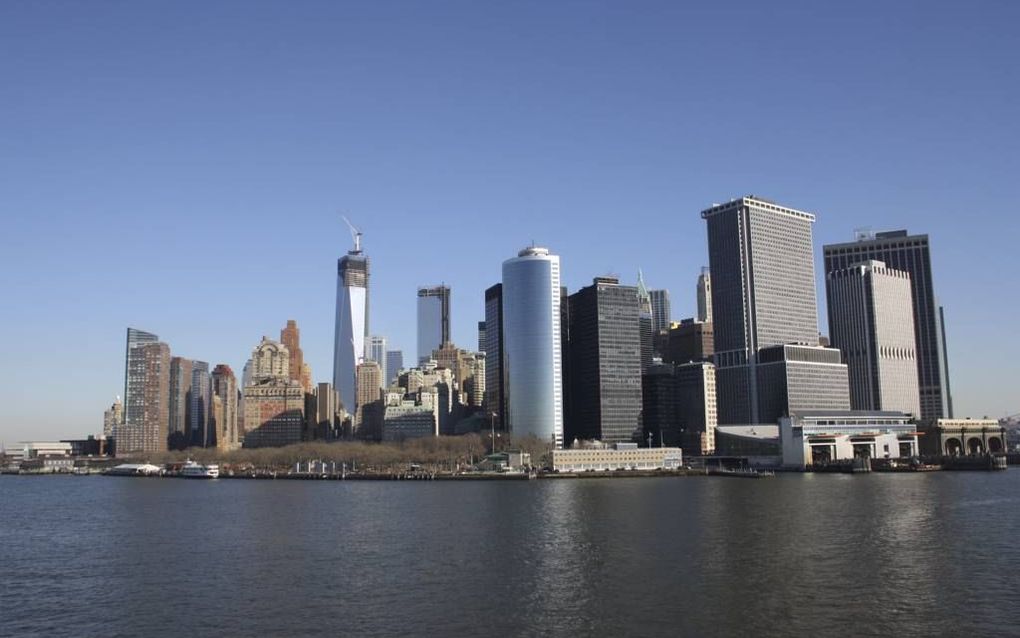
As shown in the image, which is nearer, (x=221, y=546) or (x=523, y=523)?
(x=221, y=546)

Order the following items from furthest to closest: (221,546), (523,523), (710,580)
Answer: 1. (523,523)
2. (221,546)
3. (710,580)

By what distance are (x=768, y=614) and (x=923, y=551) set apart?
2568 cm

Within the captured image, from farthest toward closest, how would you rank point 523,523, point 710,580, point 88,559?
point 523,523
point 88,559
point 710,580

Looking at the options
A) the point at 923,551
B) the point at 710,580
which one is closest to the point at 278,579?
the point at 710,580

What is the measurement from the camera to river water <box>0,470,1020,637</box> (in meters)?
46.5

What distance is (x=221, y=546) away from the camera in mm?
77125

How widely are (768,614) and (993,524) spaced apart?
156 ft

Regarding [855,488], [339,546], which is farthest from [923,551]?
[855,488]

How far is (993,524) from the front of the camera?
83000mm

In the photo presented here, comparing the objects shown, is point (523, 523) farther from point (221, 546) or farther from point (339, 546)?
point (221, 546)

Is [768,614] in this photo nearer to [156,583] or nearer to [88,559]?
[156,583]

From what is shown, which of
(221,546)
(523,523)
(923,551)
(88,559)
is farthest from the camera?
(523,523)

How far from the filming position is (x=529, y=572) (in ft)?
200

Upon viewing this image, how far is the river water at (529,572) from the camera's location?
153 feet
